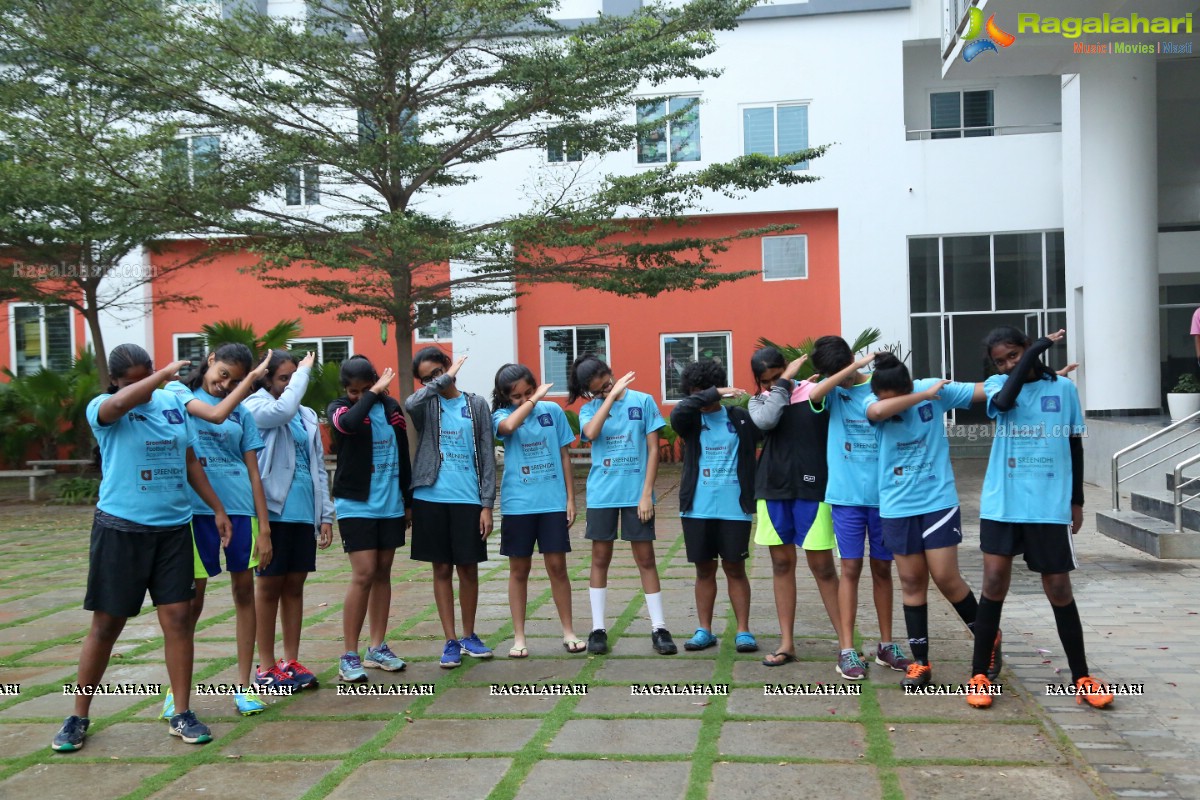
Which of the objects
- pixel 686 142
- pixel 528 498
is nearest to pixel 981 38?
pixel 686 142

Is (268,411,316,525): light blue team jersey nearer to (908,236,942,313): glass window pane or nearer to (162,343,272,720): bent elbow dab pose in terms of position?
(162,343,272,720): bent elbow dab pose

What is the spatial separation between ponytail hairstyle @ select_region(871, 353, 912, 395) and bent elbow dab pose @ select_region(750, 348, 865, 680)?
1.33 ft

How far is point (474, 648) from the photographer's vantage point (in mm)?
6031

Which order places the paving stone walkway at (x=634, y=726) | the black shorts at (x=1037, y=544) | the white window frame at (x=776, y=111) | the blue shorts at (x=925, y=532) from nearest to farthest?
1. the paving stone walkway at (x=634, y=726)
2. the black shorts at (x=1037, y=544)
3. the blue shorts at (x=925, y=532)
4. the white window frame at (x=776, y=111)

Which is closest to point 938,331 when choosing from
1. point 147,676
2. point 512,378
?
point 512,378

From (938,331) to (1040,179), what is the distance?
331 centimetres

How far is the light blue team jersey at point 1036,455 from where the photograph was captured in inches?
194

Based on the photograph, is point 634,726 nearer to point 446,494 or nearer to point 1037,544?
point 446,494

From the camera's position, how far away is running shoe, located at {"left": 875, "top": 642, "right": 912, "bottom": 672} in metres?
5.52

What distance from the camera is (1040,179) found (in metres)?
19.7

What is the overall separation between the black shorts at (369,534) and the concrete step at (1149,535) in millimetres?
6562

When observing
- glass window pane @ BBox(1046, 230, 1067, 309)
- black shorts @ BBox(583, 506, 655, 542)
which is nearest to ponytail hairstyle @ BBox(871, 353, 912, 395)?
black shorts @ BBox(583, 506, 655, 542)

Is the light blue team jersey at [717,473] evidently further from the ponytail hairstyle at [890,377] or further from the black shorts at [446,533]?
the black shorts at [446,533]

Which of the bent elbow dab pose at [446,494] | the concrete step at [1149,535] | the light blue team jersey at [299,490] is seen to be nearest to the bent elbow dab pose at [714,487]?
the bent elbow dab pose at [446,494]
